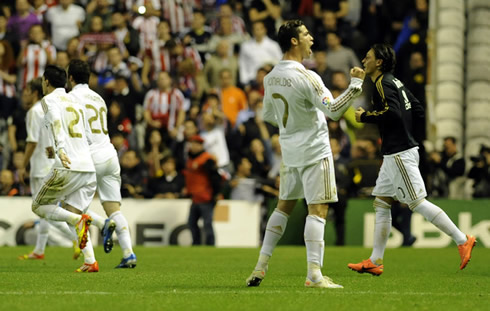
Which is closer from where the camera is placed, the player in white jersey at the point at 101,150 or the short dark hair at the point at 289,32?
the short dark hair at the point at 289,32

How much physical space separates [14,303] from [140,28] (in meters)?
15.4

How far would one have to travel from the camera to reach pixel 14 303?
7953mm

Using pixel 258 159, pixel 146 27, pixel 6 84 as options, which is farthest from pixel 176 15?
pixel 258 159

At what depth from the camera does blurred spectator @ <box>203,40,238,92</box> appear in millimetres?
22406

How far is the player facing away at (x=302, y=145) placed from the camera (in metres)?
9.09

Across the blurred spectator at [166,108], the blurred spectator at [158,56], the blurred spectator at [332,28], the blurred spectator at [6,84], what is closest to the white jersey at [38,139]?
the blurred spectator at [166,108]

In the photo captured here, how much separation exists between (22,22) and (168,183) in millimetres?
5253

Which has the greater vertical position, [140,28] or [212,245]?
[140,28]

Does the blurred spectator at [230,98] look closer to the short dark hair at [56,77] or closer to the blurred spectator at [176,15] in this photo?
the blurred spectator at [176,15]

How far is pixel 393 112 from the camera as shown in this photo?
10.6 m

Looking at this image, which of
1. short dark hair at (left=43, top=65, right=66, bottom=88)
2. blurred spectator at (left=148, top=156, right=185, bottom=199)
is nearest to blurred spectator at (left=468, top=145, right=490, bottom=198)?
blurred spectator at (left=148, top=156, right=185, bottom=199)

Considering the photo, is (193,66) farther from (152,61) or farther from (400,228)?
(400,228)

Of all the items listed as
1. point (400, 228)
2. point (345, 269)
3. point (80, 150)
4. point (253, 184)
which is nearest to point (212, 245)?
point (253, 184)

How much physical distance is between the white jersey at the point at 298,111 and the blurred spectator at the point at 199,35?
13.9 meters
